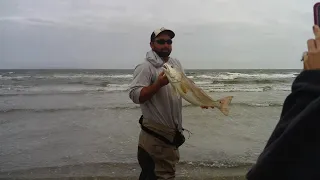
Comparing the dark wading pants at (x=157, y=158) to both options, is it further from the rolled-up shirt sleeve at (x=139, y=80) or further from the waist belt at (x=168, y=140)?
the rolled-up shirt sleeve at (x=139, y=80)

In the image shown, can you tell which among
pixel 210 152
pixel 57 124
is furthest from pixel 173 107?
pixel 57 124

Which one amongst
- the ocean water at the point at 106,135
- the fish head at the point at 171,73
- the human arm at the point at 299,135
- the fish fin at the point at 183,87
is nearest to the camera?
the human arm at the point at 299,135

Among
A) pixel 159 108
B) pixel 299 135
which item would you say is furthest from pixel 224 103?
pixel 299 135

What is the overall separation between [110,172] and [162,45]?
3876 millimetres

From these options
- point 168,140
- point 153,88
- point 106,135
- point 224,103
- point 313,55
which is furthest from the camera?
point 106,135

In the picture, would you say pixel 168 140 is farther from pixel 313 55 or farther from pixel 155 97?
pixel 313 55

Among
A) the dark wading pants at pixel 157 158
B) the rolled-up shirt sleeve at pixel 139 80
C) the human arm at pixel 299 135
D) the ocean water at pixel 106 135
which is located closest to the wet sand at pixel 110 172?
the ocean water at pixel 106 135

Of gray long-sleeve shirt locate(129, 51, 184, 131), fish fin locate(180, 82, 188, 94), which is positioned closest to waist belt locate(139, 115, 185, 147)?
gray long-sleeve shirt locate(129, 51, 184, 131)

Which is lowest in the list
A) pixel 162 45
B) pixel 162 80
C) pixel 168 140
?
pixel 168 140

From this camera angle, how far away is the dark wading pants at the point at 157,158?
3877 millimetres

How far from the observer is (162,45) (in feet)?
13.2

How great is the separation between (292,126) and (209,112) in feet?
44.7

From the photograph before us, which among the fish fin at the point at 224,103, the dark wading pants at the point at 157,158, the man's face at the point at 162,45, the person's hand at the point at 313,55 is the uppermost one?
the man's face at the point at 162,45

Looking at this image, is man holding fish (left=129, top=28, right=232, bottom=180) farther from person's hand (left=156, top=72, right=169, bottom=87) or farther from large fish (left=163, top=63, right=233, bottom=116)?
person's hand (left=156, top=72, right=169, bottom=87)
